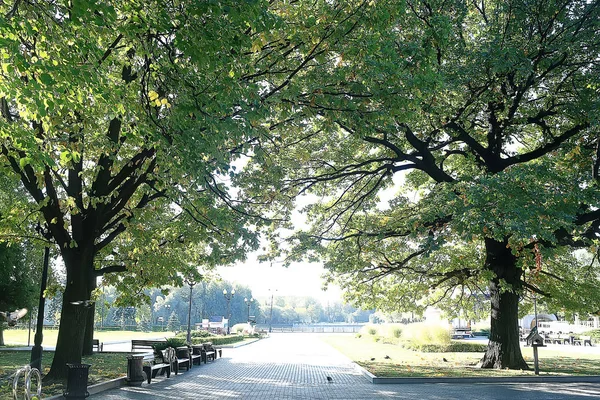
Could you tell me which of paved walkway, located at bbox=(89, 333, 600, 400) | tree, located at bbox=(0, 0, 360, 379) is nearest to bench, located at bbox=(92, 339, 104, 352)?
paved walkway, located at bbox=(89, 333, 600, 400)

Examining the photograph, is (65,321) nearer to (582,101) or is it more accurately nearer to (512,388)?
(512,388)

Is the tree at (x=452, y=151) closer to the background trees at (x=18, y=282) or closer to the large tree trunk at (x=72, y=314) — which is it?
the large tree trunk at (x=72, y=314)

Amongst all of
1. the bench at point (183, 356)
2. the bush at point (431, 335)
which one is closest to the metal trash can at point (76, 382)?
the bench at point (183, 356)

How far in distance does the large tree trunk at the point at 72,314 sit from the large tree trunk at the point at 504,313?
12393mm

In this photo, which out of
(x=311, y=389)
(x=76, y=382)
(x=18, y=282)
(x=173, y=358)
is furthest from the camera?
(x=18, y=282)

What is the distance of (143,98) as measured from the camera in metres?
9.70

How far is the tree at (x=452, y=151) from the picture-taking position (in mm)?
10289

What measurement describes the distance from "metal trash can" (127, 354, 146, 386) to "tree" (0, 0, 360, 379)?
1423 millimetres

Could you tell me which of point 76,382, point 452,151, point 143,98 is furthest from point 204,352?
point 143,98

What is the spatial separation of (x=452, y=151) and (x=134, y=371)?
476 inches

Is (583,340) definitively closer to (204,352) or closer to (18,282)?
(204,352)

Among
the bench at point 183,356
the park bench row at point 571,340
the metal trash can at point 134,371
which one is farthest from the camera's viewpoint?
the park bench row at point 571,340

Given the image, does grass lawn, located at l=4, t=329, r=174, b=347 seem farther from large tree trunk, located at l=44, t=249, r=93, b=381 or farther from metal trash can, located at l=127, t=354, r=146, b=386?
large tree trunk, located at l=44, t=249, r=93, b=381

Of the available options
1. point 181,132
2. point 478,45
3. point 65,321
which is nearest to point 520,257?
point 478,45
